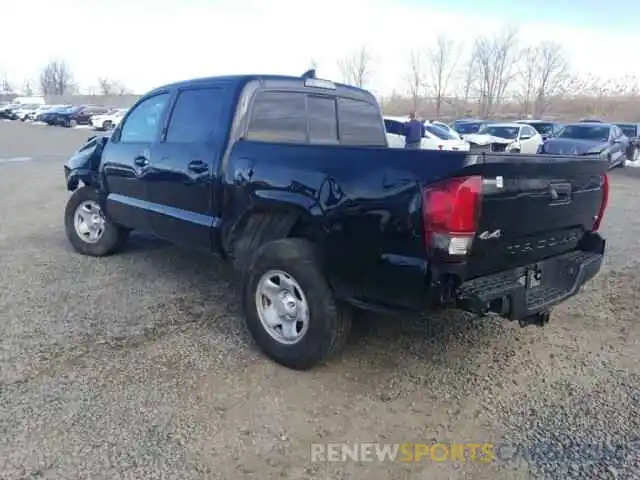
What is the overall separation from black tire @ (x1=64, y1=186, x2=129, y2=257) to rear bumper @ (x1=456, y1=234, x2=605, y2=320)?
14.2 feet

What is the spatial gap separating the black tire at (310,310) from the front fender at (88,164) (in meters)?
3.30

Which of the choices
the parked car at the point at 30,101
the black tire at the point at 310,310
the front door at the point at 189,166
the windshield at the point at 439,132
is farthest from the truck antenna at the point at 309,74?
the parked car at the point at 30,101

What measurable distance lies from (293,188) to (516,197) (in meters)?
1.35

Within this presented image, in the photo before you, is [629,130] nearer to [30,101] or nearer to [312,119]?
[312,119]

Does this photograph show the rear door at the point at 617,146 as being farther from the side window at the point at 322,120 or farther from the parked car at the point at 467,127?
the side window at the point at 322,120

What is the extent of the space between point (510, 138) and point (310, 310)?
63.9 feet

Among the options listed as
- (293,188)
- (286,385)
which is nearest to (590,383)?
(286,385)

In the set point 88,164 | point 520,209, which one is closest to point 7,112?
point 88,164

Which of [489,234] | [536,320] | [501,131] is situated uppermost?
[489,234]

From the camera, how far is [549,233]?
11.6 ft

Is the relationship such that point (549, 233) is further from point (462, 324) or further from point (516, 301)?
point (462, 324)

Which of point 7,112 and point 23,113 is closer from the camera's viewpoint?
point 23,113

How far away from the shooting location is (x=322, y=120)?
484 centimetres

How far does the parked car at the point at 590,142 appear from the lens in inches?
696
